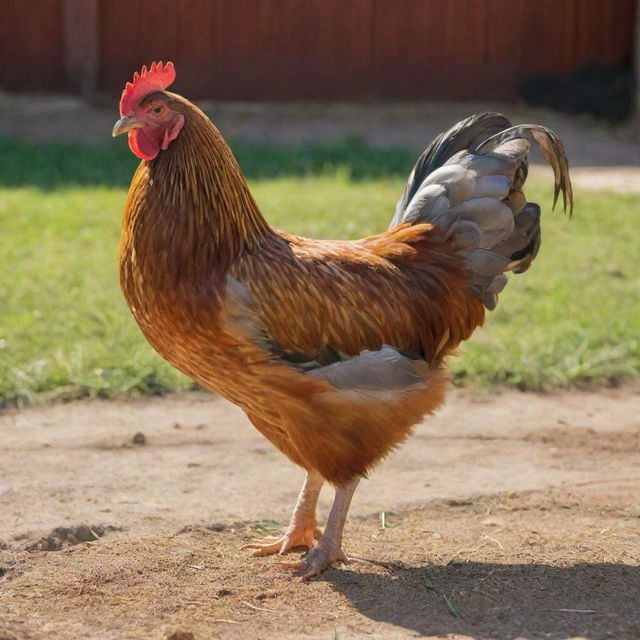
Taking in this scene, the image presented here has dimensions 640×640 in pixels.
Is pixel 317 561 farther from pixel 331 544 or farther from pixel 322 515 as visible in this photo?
pixel 322 515

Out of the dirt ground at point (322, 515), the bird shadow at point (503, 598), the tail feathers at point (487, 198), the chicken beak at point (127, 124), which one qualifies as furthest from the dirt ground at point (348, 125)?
the chicken beak at point (127, 124)

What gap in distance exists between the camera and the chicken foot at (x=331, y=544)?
4465 mm

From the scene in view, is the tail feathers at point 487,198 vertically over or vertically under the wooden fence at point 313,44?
under

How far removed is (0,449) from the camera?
5.86m

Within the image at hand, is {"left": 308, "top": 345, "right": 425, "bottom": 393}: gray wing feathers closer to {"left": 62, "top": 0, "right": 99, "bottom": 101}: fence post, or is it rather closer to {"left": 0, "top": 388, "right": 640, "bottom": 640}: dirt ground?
{"left": 0, "top": 388, "right": 640, "bottom": 640}: dirt ground

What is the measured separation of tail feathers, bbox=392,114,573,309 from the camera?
479 cm

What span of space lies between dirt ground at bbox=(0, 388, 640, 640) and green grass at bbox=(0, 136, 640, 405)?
1.01 ft

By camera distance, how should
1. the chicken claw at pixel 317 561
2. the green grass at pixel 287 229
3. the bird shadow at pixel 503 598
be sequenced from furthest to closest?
the green grass at pixel 287 229, the chicken claw at pixel 317 561, the bird shadow at pixel 503 598

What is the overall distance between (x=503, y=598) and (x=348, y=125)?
1134cm

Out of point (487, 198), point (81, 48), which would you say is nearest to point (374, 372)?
point (487, 198)

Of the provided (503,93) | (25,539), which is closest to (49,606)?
Answer: (25,539)

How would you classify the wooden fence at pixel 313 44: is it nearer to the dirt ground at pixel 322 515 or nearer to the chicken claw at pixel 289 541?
the dirt ground at pixel 322 515

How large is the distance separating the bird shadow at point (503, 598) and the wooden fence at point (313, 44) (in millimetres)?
12481

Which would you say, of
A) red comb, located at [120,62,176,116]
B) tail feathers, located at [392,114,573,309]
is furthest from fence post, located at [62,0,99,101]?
red comb, located at [120,62,176,116]
